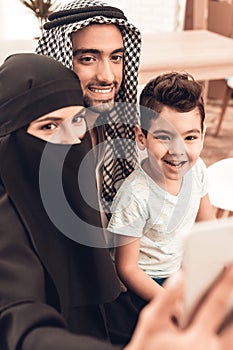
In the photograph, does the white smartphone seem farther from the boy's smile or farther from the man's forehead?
the man's forehead

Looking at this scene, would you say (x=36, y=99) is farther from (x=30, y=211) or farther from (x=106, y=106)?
(x=106, y=106)

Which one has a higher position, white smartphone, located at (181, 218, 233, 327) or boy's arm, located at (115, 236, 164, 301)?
white smartphone, located at (181, 218, 233, 327)

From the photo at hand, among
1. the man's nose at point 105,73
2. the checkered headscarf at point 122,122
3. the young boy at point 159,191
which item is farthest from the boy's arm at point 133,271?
the man's nose at point 105,73

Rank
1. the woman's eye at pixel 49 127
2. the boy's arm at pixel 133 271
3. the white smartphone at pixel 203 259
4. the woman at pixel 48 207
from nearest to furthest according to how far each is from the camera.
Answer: the white smartphone at pixel 203 259 → the woman at pixel 48 207 → the woman's eye at pixel 49 127 → the boy's arm at pixel 133 271

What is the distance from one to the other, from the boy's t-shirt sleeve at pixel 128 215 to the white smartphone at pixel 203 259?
0.76 meters

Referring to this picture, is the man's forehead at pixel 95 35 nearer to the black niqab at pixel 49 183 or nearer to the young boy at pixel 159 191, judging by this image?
the young boy at pixel 159 191

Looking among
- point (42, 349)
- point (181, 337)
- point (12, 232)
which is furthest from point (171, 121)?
point (181, 337)

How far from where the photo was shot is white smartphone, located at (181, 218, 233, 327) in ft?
2.25

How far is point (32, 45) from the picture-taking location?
2740 millimetres

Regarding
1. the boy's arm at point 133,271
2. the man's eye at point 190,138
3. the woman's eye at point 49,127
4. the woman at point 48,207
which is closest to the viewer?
the woman at point 48,207

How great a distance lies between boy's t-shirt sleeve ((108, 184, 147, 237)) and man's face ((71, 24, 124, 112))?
0.31 m

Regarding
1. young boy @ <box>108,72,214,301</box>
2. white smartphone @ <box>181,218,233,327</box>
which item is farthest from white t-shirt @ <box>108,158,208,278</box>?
white smartphone @ <box>181,218,233,327</box>

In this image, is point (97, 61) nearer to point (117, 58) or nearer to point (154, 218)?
point (117, 58)

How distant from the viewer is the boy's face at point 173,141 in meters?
1.53
